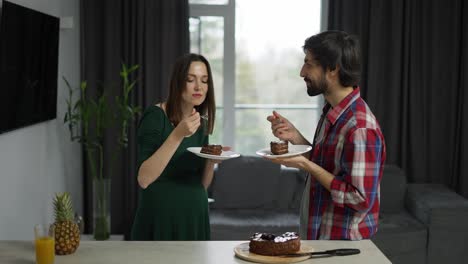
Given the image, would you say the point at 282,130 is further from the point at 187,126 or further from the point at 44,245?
the point at 44,245

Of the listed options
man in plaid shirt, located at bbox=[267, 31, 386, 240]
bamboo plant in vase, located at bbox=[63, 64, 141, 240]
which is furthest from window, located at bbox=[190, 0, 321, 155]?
man in plaid shirt, located at bbox=[267, 31, 386, 240]

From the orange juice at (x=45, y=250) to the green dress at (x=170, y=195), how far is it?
724 mm

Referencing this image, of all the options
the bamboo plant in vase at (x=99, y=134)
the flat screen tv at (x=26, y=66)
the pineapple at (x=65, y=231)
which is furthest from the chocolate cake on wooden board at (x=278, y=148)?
the bamboo plant in vase at (x=99, y=134)

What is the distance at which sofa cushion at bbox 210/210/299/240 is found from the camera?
4.31 m

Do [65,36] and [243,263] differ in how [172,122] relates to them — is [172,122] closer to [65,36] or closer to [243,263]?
[243,263]

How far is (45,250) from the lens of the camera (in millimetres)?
1845

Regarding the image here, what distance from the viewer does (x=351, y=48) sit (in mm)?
2246

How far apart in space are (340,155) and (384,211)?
107 inches

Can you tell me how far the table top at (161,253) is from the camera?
6.41ft

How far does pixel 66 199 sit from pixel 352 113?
40.5 inches

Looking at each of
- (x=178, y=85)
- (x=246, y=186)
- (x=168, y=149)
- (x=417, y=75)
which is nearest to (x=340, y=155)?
(x=168, y=149)

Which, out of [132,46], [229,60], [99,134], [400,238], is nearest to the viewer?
[400,238]

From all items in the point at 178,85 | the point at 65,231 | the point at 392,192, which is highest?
the point at 178,85

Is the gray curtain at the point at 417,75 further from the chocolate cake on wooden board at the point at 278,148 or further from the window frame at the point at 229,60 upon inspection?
the chocolate cake on wooden board at the point at 278,148
